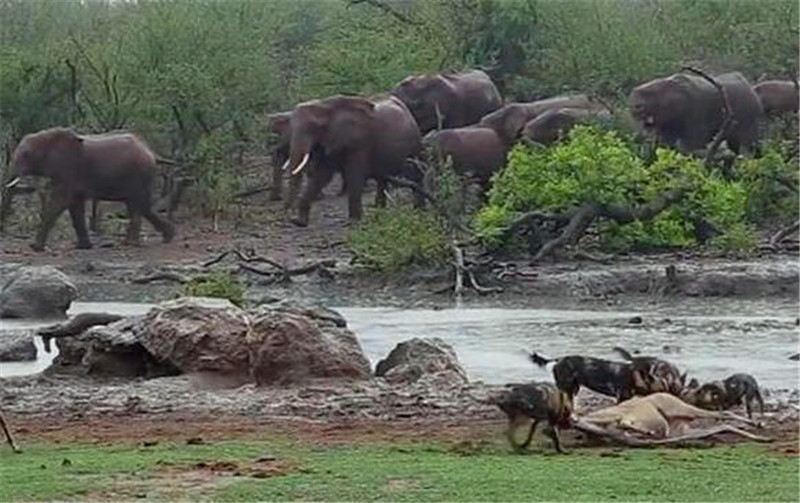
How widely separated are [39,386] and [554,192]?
1100cm

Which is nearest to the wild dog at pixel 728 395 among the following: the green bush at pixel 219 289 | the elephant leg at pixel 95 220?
the green bush at pixel 219 289

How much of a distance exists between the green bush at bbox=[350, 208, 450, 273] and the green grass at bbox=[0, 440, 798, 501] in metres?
13.1

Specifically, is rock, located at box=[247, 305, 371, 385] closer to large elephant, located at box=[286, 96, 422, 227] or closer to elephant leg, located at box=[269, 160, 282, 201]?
large elephant, located at box=[286, 96, 422, 227]

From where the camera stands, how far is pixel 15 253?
30594mm

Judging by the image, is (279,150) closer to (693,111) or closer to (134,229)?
(134,229)

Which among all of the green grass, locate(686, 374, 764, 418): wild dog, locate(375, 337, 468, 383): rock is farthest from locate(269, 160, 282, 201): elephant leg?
the green grass

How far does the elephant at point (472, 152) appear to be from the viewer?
32.3 meters

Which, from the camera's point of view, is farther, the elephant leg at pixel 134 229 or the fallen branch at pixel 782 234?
the elephant leg at pixel 134 229

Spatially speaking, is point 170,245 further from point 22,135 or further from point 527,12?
point 527,12

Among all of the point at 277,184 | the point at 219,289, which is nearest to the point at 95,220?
the point at 277,184

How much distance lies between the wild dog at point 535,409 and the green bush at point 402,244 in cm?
1319

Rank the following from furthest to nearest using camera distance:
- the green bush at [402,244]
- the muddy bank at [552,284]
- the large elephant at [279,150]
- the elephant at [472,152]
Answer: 1. the large elephant at [279,150]
2. the elephant at [472,152]
3. the green bush at [402,244]
4. the muddy bank at [552,284]

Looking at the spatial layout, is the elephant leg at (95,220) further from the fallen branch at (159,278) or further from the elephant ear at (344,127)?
the fallen branch at (159,278)

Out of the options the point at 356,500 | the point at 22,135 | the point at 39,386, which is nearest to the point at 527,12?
the point at 22,135
